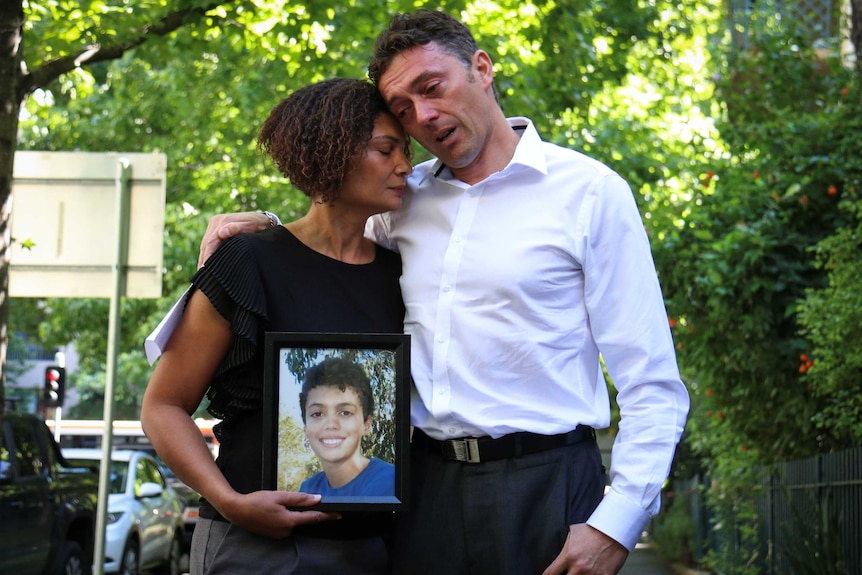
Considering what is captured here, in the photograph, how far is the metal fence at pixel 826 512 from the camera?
780 cm

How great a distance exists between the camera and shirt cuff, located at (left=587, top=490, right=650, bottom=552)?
2.75 metres

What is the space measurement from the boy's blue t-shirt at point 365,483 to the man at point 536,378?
0.21m

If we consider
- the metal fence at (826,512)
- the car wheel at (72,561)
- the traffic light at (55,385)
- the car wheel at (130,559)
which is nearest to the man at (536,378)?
the metal fence at (826,512)

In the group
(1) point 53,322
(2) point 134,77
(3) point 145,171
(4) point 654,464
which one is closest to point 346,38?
(3) point 145,171

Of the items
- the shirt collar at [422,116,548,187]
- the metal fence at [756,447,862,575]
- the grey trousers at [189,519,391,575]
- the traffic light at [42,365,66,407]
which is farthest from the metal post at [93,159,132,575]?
the traffic light at [42,365,66,407]

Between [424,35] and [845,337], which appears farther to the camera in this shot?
[845,337]

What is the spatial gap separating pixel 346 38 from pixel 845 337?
526 centimetres

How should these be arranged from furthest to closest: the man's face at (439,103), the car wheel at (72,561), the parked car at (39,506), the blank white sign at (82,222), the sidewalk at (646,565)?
the sidewalk at (646,565), the car wheel at (72,561), the parked car at (39,506), the blank white sign at (82,222), the man's face at (439,103)

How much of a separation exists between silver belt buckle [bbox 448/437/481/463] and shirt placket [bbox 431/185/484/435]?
0.10 ft

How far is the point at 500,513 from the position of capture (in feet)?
9.38

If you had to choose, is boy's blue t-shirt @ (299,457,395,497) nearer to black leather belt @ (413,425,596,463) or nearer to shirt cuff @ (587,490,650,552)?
black leather belt @ (413,425,596,463)

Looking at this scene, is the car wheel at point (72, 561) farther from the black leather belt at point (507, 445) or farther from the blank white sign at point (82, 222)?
the black leather belt at point (507, 445)

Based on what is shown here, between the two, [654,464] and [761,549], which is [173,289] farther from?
[654,464]

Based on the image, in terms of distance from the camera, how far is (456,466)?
2.94 meters
